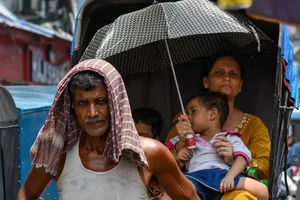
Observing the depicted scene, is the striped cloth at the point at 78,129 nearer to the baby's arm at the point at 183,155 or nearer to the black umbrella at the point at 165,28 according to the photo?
the baby's arm at the point at 183,155

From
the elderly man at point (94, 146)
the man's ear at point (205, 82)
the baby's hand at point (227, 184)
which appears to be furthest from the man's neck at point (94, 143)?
the man's ear at point (205, 82)

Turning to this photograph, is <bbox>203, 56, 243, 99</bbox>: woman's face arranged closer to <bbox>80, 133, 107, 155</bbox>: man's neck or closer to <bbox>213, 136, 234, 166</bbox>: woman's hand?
<bbox>213, 136, 234, 166</bbox>: woman's hand

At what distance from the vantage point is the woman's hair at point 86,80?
3.54 metres

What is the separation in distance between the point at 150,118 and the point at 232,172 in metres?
1.16

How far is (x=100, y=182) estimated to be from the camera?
3.49m

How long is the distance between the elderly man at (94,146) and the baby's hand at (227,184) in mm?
731

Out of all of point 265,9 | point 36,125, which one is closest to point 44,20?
point 36,125

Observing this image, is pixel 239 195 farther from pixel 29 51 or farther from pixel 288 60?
pixel 29 51

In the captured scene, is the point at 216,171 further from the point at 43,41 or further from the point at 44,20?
the point at 44,20

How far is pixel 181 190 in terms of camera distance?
379cm

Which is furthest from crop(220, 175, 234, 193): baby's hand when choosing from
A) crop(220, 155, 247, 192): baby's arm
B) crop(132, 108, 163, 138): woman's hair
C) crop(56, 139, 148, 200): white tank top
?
crop(132, 108, 163, 138): woman's hair

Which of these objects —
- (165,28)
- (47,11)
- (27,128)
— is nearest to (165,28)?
(165,28)

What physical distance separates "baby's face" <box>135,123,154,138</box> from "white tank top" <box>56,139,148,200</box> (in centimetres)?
167

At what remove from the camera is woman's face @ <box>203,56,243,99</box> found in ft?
17.0
